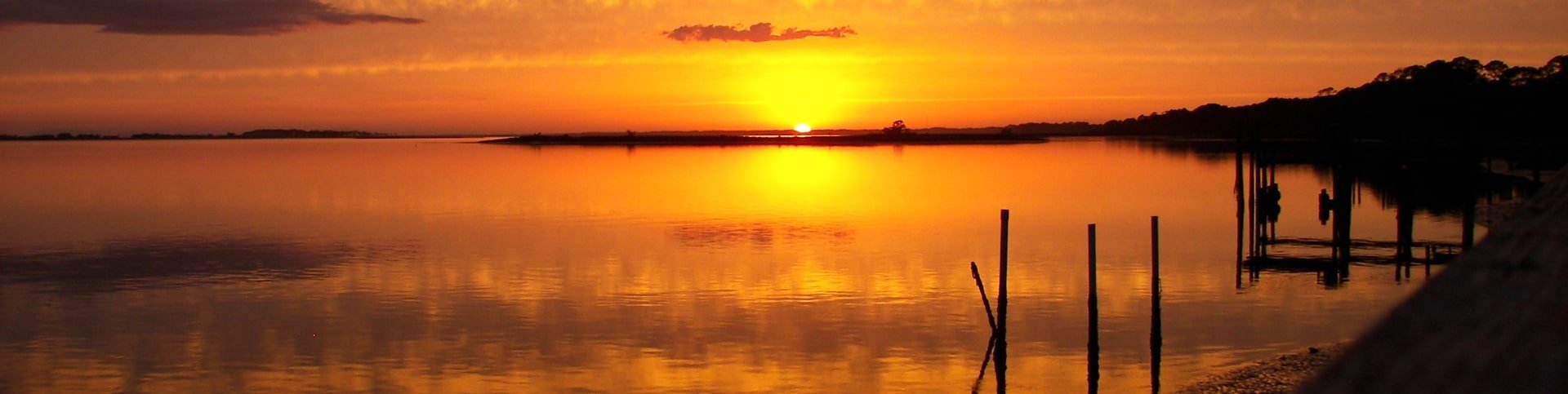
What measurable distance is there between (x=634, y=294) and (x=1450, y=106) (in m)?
101

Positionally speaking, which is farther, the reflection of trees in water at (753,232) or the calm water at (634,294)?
the reflection of trees in water at (753,232)

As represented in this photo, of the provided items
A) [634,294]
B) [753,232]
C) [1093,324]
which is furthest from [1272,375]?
[753,232]

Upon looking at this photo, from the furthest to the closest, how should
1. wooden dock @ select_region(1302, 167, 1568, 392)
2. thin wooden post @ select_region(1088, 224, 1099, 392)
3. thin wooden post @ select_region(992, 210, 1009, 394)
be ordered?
thin wooden post @ select_region(992, 210, 1009, 394)
thin wooden post @ select_region(1088, 224, 1099, 392)
wooden dock @ select_region(1302, 167, 1568, 392)

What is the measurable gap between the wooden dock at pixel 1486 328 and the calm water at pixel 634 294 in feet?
4.93

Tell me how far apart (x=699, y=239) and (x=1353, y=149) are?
57.8 feet

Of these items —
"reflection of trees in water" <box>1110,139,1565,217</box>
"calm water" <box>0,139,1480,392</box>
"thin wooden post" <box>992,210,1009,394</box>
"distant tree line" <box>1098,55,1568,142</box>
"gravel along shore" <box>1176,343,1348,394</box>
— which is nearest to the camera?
"gravel along shore" <box>1176,343,1348,394</box>

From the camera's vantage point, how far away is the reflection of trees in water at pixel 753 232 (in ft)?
121

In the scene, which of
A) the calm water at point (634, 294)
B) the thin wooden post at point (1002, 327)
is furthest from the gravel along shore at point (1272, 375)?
the thin wooden post at point (1002, 327)

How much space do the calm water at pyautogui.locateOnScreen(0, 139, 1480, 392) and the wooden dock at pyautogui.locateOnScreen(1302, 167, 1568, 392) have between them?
4.93 feet

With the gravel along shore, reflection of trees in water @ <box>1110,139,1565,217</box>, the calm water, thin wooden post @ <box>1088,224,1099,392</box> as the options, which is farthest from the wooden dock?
reflection of trees in water @ <box>1110,139,1565,217</box>

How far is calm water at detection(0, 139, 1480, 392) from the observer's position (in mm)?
18719

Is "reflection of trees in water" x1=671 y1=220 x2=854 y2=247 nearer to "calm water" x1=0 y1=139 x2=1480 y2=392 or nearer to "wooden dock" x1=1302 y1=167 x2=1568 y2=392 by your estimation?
"calm water" x1=0 y1=139 x2=1480 y2=392

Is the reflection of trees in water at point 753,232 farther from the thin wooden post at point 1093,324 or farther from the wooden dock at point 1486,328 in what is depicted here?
the wooden dock at point 1486,328

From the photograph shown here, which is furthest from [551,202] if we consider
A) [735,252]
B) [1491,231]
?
[1491,231]
